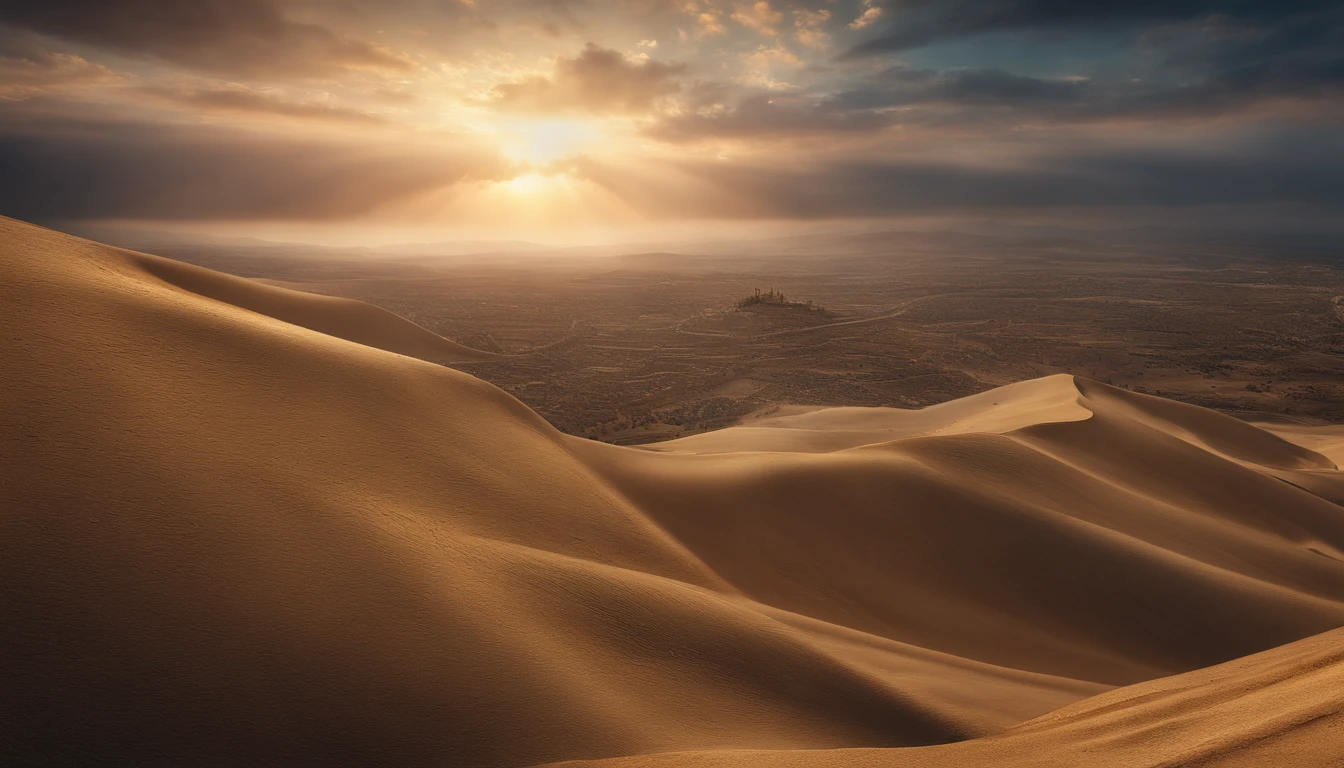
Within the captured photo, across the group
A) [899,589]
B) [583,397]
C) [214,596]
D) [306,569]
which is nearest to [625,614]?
[306,569]

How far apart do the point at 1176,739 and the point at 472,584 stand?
373 centimetres

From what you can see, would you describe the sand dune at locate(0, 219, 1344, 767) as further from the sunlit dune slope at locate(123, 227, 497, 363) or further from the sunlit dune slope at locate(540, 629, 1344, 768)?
the sunlit dune slope at locate(123, 227, 497, 363)

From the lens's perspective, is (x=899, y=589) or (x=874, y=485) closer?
(x=899, y=589)

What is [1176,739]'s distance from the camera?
10.8 ft

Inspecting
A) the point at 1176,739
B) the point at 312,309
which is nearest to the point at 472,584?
the point at 1176,739

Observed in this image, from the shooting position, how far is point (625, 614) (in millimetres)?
5012

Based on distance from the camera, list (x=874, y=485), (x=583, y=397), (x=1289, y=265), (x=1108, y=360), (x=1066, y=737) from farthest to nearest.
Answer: (x=1289, y=265) < (x=1108, y=360) < (x=583, y=397) < (x=874, y=485) < (x=1066, y=737)

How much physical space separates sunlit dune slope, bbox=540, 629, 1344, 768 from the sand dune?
5 centimetres

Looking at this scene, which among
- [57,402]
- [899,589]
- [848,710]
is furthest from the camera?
[899,589]

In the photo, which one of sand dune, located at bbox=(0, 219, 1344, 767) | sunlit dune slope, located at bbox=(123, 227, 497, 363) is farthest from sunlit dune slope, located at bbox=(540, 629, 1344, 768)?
sunlit dune slope, located at bbox=(123, 227, 497, 363)

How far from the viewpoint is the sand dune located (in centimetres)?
340

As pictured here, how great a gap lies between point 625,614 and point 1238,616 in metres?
7.68

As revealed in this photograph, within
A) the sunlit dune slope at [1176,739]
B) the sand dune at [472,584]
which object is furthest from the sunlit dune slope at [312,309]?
the sunlit dune slope at [1176,739]

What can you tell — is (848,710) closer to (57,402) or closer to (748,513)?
(748,513)
